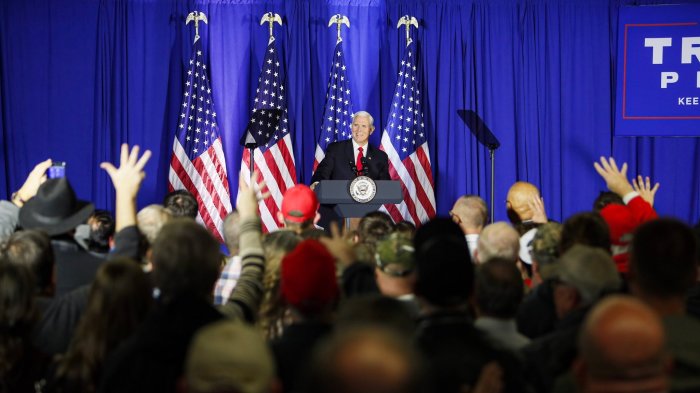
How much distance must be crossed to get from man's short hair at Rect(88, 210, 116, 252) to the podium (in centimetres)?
280

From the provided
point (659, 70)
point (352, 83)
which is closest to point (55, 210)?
point (352, 83)

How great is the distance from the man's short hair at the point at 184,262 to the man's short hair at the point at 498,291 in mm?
918

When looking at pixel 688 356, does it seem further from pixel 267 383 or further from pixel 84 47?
pixel 84 47

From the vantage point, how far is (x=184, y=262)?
100 inches

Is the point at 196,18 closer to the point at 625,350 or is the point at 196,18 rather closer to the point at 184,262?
the point at 184,262

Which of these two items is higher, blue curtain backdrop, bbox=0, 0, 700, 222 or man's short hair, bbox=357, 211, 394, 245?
blue curtain backdrop, bbox=0, 0, 700, 222

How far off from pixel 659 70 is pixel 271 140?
177 inches

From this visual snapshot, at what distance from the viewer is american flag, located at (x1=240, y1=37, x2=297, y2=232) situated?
30.4 ft

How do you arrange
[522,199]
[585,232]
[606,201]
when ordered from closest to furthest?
[585,232], [606,201], [522,199]

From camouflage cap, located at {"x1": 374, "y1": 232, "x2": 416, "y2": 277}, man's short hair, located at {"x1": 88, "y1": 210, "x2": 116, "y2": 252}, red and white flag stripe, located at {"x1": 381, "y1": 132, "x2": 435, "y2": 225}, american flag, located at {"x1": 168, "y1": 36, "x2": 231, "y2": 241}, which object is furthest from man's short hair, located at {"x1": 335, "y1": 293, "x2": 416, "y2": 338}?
red and white flag stripe, located at {"x1": 381, "y1": 132, "x2": 435, "y2": 225}

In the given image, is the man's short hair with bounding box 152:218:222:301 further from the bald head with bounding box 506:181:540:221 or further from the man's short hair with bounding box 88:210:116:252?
the bald head with bounding box 506:181:540:221

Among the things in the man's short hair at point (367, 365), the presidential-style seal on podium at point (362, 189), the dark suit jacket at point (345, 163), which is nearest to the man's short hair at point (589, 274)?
the man's short hair at point (367, 365)

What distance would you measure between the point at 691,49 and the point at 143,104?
6.22 meters

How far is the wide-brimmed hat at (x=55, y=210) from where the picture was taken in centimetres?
409
